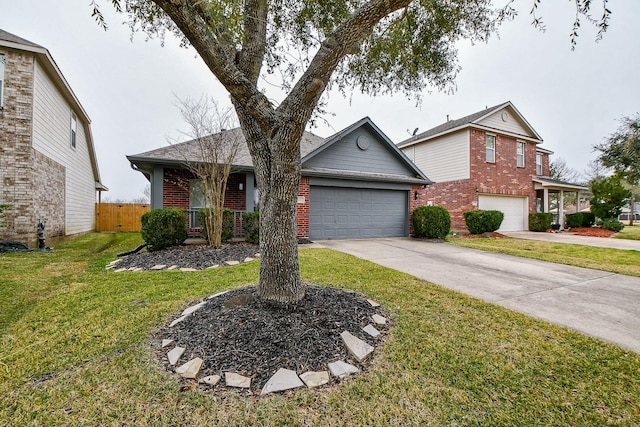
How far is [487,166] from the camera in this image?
13.8 metres

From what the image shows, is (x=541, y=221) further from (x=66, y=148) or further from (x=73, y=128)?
(x=73, y=128)

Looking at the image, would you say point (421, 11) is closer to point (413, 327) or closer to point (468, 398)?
point (413, 327)

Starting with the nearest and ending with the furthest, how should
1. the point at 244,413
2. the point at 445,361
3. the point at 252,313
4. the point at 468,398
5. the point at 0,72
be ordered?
the point at 244,413 → the point at 468,398 → the point at 445,361 → the point at 252,313 → the point at 0,72

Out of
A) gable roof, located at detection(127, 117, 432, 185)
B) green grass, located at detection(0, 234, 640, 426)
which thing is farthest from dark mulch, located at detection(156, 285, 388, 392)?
gable roof, located at detection(127, 117, 432, 185)

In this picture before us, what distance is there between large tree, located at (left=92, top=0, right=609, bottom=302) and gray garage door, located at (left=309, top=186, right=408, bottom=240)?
5071mm

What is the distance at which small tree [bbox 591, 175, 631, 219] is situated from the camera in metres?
14.1

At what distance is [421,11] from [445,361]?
5368 mm

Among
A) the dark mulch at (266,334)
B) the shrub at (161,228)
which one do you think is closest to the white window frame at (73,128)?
the shrub at (161,228)

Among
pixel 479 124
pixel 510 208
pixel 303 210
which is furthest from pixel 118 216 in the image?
pixel 510 208

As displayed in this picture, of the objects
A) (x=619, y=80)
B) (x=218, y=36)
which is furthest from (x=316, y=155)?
(x=619, y=80)

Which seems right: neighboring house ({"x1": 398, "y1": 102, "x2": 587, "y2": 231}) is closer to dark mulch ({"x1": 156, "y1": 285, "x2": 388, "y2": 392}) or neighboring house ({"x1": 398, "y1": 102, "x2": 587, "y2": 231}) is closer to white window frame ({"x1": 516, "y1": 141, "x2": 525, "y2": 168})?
white window frame ({"x1": 516, "y1": 141, "x2": 525, "y2": 168})

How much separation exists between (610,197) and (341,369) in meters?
19.7

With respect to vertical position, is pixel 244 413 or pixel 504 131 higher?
pixel 504 131

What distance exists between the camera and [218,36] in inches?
117
